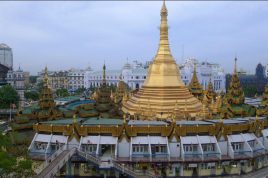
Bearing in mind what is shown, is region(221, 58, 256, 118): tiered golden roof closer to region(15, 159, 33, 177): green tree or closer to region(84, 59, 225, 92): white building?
region(15, 159, 33, 177): green tree

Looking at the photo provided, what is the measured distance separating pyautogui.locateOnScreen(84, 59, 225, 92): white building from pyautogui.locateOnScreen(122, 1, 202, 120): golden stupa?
8583 cm

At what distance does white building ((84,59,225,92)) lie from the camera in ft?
475

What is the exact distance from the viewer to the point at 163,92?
1946 inches

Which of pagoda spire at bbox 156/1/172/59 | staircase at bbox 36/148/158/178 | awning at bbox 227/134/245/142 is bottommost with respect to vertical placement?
staircase at bbox 36/148/158/178

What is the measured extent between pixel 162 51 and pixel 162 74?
153 inches

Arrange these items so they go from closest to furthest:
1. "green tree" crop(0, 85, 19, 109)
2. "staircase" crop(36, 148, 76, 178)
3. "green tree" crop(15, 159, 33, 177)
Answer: "green tree" crop(15, 159, 33, 177)
"staircase" crop(36, 148, 76, 178)
"green tree" crop(0, 85, 19, 109)

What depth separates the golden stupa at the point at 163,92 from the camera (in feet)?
158

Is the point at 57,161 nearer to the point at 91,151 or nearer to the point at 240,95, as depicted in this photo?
the point at 91,151

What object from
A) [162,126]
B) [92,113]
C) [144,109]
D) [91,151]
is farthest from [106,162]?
[144,109]

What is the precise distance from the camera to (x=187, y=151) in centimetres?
3609

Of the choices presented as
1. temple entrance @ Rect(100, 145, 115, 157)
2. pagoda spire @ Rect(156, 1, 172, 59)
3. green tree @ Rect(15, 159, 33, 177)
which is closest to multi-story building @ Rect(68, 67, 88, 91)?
pagoda spire @ Rect(156, 1, 172, 59)

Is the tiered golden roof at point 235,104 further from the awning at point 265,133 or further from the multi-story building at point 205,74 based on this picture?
the multi-story building at point 205,74

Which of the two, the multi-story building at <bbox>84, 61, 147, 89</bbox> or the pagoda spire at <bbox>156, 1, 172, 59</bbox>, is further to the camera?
the multi-story building at <bbox>84, 61, 147, 89</bbox>

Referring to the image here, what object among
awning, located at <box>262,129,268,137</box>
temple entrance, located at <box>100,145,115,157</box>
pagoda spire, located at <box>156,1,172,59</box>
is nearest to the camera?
temple entrance, located at <box>100,145,115,157</box>
